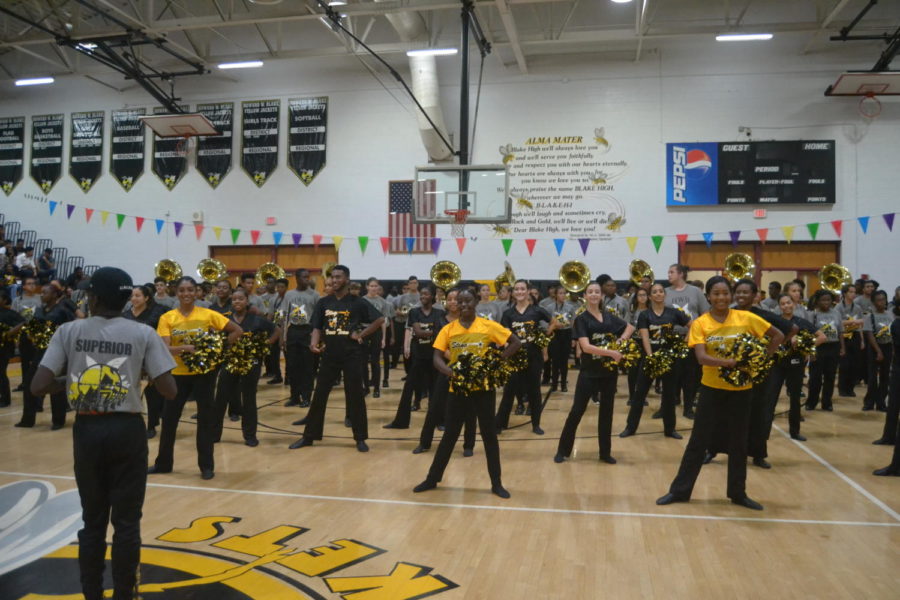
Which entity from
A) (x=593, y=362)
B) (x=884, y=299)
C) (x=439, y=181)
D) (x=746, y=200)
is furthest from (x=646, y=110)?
(x=593, y=362)

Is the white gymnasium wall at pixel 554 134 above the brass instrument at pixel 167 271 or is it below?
above

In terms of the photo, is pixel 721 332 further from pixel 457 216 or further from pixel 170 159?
pixel 170 159

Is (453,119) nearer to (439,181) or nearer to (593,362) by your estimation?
(439,181)

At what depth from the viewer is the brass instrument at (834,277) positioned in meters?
11.0

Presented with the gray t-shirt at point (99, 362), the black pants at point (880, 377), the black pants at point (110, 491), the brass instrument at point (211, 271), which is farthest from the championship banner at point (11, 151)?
the black pants at point (880, 377)

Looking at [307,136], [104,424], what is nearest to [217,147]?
[307,136]

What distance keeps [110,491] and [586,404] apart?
4106mm

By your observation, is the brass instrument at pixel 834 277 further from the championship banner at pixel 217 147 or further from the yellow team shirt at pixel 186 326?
the championship banner at pixel 217 147

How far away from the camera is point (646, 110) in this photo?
1518cm

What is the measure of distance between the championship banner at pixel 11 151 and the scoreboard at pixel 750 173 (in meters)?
17.8

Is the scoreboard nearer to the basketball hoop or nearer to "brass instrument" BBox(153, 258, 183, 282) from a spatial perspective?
the basketball hoop

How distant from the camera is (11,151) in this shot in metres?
19.0

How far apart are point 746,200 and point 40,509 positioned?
1442 centimetres

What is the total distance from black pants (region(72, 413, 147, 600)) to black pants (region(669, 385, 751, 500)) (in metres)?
3.76
